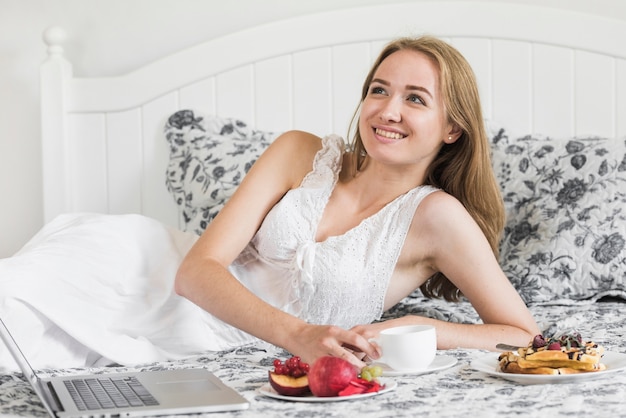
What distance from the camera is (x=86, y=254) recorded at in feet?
6.44

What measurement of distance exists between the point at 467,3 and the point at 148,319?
1490mm

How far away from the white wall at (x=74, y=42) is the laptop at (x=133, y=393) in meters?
1.81

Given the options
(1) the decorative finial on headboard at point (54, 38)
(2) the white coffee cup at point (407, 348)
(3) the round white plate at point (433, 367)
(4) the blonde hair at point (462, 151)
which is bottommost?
A: (3) the round white plate at point (433, 367)

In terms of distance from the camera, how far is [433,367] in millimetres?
1381

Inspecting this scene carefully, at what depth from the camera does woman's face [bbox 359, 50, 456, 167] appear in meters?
1.88

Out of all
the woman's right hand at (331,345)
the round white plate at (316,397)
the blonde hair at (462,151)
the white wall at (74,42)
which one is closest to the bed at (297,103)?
the white wall at (74,42)

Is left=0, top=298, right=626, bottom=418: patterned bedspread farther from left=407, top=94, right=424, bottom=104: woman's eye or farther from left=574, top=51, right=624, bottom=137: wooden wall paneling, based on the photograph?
left=574, top=51, right=624, bottom=137: wooden wall paneling

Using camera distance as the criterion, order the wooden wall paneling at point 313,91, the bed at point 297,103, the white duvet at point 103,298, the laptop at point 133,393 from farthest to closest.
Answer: the wooden wall paneling at point 313,91 → the bed at point 297,103 → the white duvet at point 103,298 → the laptop at point 133,393

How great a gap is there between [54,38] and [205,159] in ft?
2.11

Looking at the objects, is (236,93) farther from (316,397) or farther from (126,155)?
(316,397)

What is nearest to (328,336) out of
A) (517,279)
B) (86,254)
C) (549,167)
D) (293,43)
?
(86,254)

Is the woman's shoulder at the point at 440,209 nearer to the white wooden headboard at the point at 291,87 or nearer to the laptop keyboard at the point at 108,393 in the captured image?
the laptop keyboard at the point at 108,393

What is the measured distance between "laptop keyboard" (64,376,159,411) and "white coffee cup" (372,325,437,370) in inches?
13.5

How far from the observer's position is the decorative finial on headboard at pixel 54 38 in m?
2.88
